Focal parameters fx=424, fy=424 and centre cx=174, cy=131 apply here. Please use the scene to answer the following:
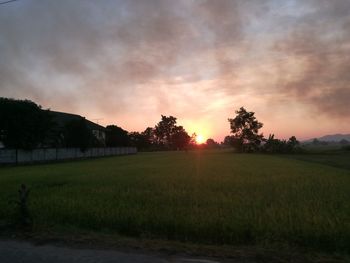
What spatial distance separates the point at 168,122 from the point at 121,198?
15877 cm

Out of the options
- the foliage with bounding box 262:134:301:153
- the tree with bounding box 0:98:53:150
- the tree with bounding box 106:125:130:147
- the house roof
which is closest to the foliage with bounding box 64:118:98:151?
the house roof

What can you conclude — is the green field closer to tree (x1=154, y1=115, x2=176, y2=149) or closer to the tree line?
the tree line

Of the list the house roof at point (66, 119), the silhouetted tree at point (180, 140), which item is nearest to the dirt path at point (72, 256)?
the house roof at point (66, 119)

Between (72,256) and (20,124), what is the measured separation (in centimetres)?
4618

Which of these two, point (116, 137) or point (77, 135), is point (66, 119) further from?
point (77, 135)

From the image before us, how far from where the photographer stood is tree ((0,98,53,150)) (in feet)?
162

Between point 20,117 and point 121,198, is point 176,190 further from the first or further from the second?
point 20,117

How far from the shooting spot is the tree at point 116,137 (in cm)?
10756

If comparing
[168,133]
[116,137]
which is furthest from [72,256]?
[168,133]

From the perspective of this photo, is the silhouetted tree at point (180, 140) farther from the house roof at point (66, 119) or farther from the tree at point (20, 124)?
the tree at point (20, 124)

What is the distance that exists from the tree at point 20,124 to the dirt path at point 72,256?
44.2 meters

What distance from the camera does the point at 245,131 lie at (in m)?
120

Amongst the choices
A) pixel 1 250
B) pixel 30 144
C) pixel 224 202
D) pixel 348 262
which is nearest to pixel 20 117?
pixel 30 144

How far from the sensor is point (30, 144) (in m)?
50.3
